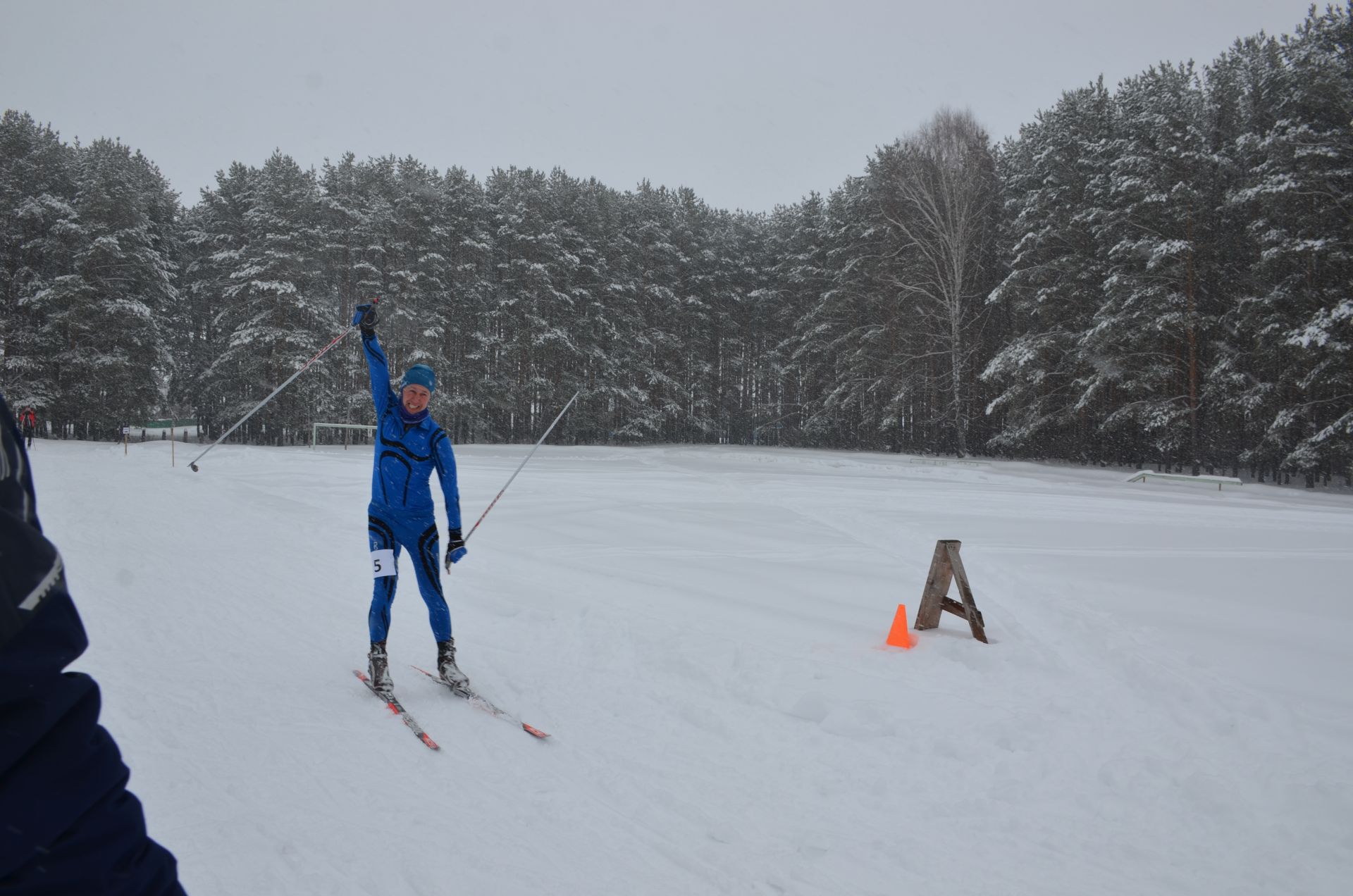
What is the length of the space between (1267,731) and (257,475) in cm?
→ 1947

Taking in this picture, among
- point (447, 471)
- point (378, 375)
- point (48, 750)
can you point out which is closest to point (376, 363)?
point (378, 375)

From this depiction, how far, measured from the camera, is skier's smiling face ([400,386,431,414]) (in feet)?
Result: 16.7

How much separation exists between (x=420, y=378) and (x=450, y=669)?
2.03 meters

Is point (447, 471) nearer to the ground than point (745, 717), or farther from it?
farther from it

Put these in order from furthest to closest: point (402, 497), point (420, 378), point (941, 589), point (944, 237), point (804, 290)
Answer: point (804, 290) < point (944, 237) < point (941, 589) < point (420, 378) < point (402, 497)

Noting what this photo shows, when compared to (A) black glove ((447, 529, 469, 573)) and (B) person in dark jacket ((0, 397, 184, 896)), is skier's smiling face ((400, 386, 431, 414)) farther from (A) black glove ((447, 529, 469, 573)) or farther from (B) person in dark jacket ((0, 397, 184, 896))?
Result: (B) person in dark jacket ((0, 397, 184, 896))

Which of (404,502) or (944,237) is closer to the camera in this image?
(404,502)

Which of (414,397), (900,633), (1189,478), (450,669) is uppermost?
(414,397)

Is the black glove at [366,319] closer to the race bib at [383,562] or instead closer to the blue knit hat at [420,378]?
the blue knit hat at [420,378]

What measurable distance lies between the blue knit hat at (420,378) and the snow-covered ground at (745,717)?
2.10 metres

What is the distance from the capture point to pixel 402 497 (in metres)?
5.09

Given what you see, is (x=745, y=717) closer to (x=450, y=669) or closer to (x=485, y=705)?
(x=485, y=705)

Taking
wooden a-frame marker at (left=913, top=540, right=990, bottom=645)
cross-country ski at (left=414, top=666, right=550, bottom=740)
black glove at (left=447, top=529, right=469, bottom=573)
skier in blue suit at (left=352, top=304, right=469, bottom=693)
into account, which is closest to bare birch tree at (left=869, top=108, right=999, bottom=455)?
wooden a-frame marker at (left=913, top=540, right=990, bottom=645)

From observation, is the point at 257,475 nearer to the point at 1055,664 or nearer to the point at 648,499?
the point at 648,499
